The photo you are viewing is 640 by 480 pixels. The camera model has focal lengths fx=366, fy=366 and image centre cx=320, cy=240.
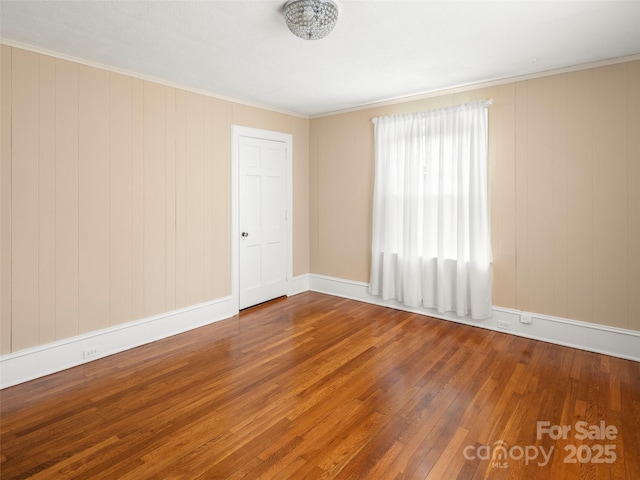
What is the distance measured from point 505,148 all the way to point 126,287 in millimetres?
4062

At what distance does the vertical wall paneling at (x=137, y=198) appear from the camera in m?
3.54

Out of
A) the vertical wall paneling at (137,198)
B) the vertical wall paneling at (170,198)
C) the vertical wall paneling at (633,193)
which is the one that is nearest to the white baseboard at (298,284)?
the vertical wall paneling at (170,198)

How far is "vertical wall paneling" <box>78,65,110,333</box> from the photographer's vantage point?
10.5ft

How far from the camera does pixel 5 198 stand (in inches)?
110

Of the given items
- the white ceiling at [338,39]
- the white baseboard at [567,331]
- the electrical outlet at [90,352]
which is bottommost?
the electrical outlet at [90,352]

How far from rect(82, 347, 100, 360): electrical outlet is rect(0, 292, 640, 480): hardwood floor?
0.10 m

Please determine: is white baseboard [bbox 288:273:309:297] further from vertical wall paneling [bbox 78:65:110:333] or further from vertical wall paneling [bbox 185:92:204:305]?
vertical wall paneling [bbox 78:65:110:333]

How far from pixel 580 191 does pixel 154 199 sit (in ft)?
13.6

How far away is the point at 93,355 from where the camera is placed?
3.29 meters

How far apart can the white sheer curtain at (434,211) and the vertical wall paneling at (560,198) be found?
61 centimetres

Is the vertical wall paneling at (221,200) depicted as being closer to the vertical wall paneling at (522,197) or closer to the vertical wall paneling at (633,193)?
the vertical wall paneling at (522,197)

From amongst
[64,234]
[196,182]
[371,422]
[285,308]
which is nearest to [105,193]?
[64,234]

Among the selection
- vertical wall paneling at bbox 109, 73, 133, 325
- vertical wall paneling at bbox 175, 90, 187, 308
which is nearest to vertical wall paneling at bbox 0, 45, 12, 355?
vertical wall paneling at bbox 109, 73, 133, 325

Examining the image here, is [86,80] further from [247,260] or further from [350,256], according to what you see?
[350,256]
